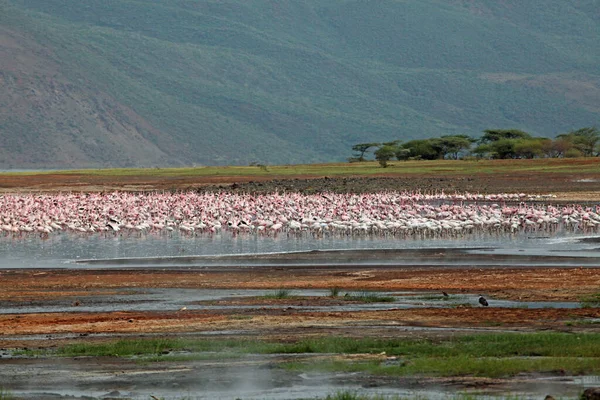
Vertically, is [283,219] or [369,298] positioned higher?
[283,219]

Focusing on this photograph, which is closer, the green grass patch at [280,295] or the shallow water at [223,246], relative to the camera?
the green grass patch at [280,295]

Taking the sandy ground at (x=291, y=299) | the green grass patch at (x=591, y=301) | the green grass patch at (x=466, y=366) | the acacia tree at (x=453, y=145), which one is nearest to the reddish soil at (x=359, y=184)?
the sandy ground at (x=291, y=299)

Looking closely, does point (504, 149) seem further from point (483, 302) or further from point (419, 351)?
point (419, 351)

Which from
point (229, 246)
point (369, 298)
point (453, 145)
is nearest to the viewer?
point (369, 298)

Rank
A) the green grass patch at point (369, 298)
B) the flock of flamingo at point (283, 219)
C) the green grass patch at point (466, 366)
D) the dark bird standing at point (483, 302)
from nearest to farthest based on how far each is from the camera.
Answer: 1. the green grass patch at point (466, 366)
2. the dark bird standing at point (483, 302)
3. the green grass patch at point (369, 298)
4. the flock of flamingo at point (283, 219)

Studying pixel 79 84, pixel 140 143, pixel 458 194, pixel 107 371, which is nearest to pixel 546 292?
pixel 107 371

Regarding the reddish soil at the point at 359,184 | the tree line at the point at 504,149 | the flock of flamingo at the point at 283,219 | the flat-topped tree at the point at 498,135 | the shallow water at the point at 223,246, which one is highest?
the flat-topped tree at the point at 498,135

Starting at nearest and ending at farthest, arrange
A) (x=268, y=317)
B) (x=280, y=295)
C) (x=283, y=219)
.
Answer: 1. (x=268, y=317)
2. (x=280, y=295)
3. (x=283, y=219)

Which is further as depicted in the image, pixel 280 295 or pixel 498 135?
pixel 498 135

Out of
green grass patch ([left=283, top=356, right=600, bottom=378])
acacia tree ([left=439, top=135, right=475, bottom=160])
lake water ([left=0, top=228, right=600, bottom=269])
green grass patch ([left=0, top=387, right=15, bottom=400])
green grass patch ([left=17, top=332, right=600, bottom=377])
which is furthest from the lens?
acacia tree ([left=439, top=135, right=475, bottom=160])

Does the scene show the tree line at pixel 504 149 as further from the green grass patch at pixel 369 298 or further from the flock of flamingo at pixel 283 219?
the green grass patch at pixel 369 298

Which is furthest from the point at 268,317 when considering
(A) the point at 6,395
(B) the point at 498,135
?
(B) the point at 498,135

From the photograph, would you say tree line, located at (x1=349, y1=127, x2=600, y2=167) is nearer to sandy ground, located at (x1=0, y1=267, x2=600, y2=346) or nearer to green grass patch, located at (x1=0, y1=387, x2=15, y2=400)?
sandy ground, located at (x1=0, y1=267, x2=600, y2=346)

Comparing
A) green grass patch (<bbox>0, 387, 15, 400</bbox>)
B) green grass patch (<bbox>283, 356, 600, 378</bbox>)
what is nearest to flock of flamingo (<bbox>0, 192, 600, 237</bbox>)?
green grass patch (<bbox>283, 356, 600, 378</bbox>)
